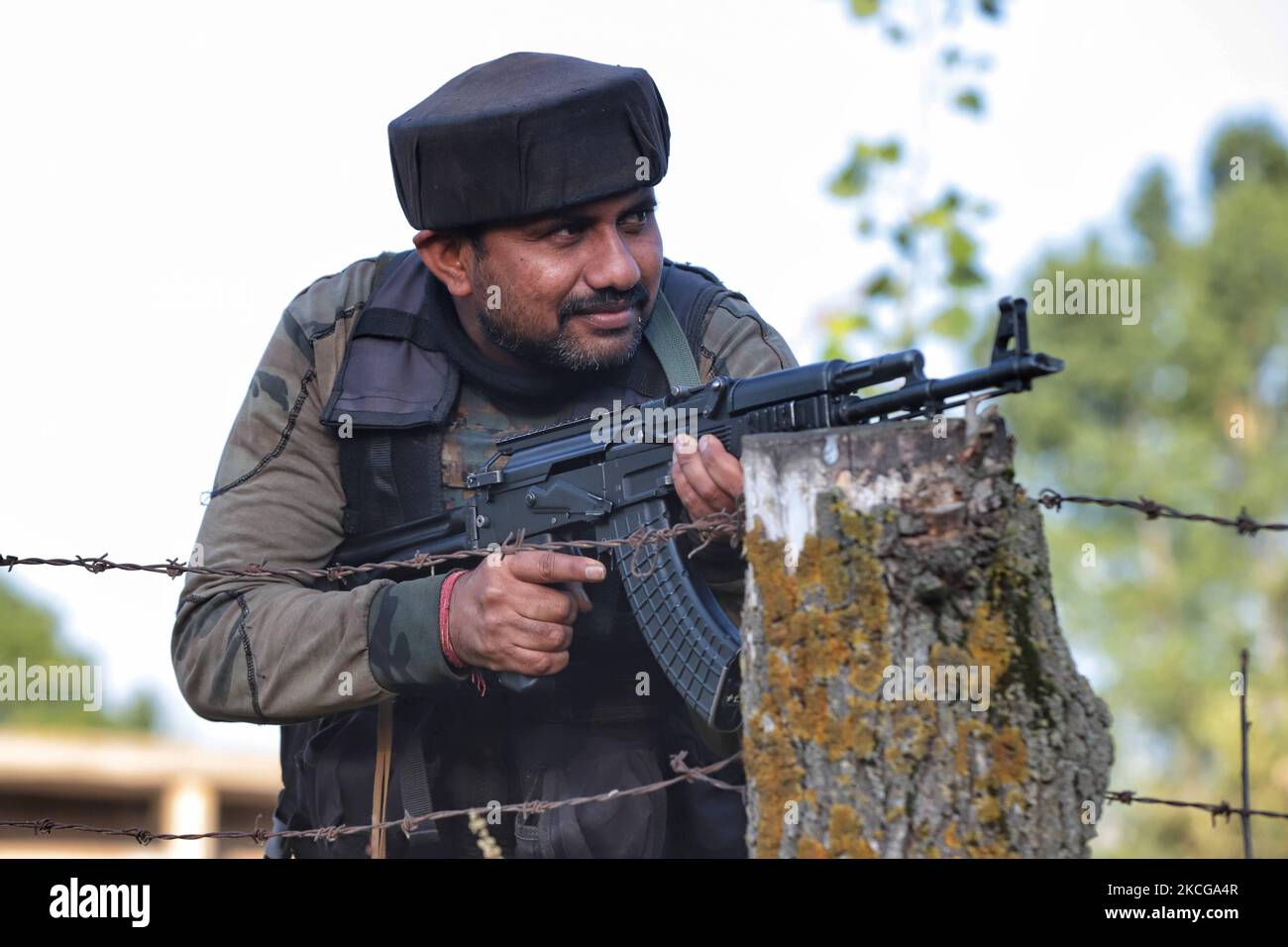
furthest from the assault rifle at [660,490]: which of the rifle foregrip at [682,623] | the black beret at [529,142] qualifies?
the black beret at [529,142]

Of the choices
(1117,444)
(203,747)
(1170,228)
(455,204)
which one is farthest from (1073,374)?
(455,204)

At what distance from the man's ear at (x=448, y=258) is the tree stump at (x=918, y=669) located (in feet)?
6.01

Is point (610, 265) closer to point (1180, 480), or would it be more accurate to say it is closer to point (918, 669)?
point (918, 669)

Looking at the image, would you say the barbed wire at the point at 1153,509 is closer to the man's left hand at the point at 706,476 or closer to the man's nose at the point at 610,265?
the man's left hand at the point at 706,476

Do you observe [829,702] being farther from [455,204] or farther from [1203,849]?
[1203,849]

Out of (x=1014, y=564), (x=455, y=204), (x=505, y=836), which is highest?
(x=455, y=204)

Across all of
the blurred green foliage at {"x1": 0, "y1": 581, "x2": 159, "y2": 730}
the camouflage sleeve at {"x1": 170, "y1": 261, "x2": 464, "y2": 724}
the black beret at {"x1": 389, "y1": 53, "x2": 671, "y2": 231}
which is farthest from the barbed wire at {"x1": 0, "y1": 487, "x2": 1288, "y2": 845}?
the blurred green foliage at {"x1": 0, "y1": 581, "x2": 159, "y2": 730}

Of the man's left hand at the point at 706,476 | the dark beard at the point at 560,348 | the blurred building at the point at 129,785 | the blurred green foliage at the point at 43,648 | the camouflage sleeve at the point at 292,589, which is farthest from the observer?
the blurred green foliage at the point at 43,648

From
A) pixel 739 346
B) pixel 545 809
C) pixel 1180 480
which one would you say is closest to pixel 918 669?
pixel 545 809

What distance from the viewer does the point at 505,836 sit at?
4.07m

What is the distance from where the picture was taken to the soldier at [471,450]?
12.7ft

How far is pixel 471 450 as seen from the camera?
4.12 meters
